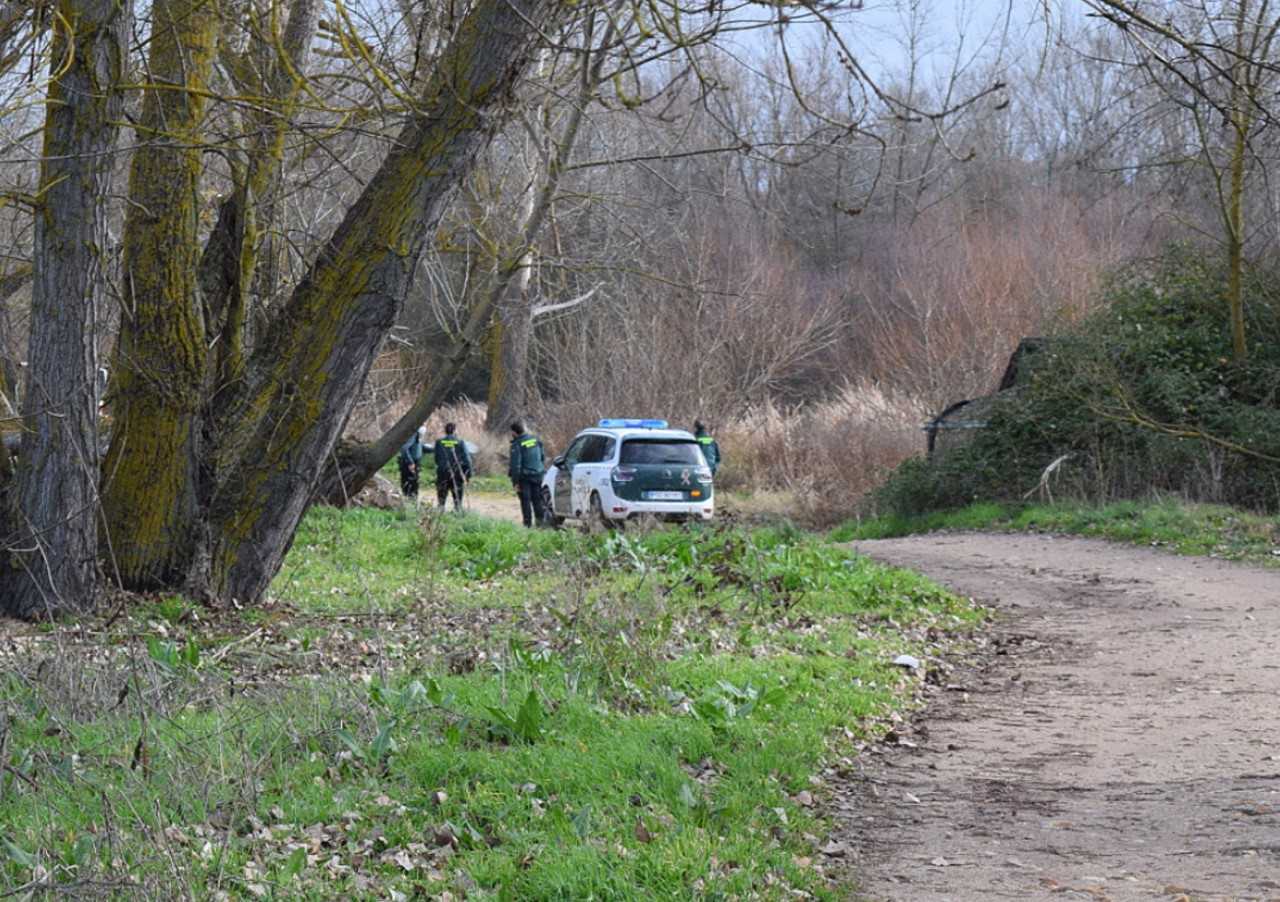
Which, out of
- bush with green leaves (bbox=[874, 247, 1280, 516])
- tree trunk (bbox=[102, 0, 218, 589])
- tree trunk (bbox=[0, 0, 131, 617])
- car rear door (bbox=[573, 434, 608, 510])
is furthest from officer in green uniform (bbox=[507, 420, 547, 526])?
tree trunk (bbox=[0, 0, 131, 617])

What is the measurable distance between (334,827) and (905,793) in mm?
2860

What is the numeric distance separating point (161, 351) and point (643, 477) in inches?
488

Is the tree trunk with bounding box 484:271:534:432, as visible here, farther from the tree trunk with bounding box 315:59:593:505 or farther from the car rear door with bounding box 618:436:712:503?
the tree trunk with bounding box 315:59:593:505

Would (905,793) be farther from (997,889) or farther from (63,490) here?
(63,490)

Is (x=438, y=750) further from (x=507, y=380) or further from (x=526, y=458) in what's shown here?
(x=507, y=380)

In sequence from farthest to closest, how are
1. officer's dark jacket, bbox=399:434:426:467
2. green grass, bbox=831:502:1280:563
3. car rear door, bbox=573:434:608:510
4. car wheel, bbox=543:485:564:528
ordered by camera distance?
1. officer's dark jacket, bbox=399:434:426:467
2. car wheel, bbox=543:485:564:528
3. car rear door, bbox=573:434:608:510
4. green grass, bbox=831:502:1280:563

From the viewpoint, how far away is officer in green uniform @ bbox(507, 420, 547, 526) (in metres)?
24.2

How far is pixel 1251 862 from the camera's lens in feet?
18.7

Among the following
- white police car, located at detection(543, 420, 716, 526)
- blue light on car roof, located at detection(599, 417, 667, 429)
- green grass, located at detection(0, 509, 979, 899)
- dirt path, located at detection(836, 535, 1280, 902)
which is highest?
blue light on car roof, located at detection(599, 417, 667, 429)

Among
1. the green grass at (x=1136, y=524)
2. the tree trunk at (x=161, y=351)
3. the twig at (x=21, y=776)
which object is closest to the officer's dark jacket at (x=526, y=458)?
the green grass at (x=1136, y=524)

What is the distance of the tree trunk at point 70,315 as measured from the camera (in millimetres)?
9656

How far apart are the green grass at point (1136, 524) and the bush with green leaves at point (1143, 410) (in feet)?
2.26

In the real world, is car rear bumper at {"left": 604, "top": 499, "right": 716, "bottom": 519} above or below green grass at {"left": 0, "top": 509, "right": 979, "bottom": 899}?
above

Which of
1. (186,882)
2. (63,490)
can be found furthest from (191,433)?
(186,882)
